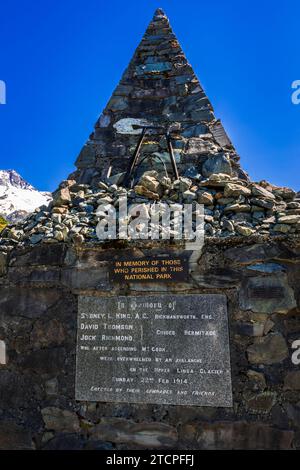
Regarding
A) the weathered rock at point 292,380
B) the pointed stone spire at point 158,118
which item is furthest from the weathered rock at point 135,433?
the pointed stone spire at point 158,118

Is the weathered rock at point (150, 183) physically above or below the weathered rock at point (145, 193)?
above

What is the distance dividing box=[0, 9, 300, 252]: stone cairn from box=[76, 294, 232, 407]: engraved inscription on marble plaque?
3.02 feet

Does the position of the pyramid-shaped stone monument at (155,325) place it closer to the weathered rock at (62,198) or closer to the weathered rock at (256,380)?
the weathered rock at (256,380)

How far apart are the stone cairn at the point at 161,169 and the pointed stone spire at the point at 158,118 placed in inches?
0.7

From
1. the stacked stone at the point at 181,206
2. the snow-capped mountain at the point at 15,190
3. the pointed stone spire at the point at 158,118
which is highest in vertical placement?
the snow-capped mountain at the point at 15,190

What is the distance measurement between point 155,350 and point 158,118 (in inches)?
164

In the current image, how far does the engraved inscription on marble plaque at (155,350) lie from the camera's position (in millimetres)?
4480

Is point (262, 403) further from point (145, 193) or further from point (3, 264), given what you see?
point (3, 264)

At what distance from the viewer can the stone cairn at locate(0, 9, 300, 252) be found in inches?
200

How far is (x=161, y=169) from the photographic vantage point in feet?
20.8

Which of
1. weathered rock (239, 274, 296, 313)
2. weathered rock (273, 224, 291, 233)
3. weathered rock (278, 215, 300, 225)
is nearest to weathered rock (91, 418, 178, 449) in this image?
weathered rock (239, 274, 296, 313)

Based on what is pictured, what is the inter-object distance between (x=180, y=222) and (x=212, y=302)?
3.56ft

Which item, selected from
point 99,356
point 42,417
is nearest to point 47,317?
point 99,356
